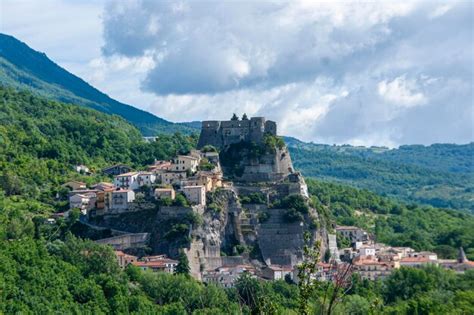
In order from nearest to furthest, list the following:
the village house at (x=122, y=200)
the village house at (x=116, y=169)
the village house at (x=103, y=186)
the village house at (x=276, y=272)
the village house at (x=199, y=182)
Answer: the village house at (x=276, y=272)
the village house at (x=122, y=200)
the village house at (x=199, y=182)
the village house at (x=103, y=186)
the village house at (x=116, y=169)

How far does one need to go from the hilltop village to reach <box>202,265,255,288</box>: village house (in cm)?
8

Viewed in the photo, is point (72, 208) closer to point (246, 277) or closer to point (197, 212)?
point (197, 212)

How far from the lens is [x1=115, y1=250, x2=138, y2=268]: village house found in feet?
256

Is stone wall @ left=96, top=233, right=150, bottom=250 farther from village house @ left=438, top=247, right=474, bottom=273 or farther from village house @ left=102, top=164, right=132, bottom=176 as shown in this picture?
village house @ left=438, top=247, right=474, bottom=273

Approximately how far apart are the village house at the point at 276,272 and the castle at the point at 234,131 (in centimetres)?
1531

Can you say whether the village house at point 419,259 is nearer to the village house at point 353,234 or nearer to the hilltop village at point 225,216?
the hilltop village at point 225,216

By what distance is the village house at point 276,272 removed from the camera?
8050cm

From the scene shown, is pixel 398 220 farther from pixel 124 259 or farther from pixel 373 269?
pixel 124 259

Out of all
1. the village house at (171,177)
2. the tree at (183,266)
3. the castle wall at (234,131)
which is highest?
the castle wall at (234,131)

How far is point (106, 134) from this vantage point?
12225 cm

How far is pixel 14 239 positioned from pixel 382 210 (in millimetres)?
67154

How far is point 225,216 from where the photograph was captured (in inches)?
3297

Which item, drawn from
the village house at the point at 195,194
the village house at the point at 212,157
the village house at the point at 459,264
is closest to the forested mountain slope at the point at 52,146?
the village house at the point at 212,157

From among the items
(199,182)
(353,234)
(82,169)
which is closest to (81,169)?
(82,169)
